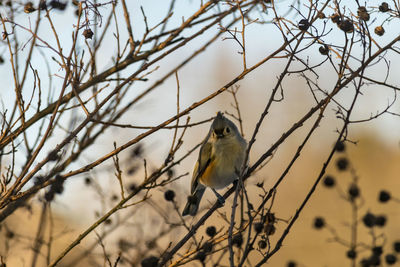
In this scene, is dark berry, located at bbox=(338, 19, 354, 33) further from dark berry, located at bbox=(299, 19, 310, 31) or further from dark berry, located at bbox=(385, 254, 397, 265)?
dark berry, located at bbox=(385, 254, 397, 265)

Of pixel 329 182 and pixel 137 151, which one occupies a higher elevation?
pixel 137 151

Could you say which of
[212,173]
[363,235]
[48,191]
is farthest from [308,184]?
[48,191]

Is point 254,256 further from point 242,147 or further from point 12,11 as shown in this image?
point 12,11

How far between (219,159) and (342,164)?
0.98 metres

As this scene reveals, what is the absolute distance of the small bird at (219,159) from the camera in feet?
14.0

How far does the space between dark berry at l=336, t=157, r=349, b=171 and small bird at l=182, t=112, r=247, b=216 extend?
0.76m

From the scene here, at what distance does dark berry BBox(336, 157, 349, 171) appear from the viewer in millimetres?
3711

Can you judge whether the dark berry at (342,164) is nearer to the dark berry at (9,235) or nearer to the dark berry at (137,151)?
the dark berry at (137,151)

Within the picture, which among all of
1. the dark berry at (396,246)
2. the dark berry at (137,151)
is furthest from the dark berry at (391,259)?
the dark berry at (137,151)

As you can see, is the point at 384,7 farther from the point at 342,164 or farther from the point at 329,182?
the point at 329,182

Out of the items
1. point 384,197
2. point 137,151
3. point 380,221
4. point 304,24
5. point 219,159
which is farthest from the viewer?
point 219,159

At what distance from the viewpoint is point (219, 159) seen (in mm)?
4316

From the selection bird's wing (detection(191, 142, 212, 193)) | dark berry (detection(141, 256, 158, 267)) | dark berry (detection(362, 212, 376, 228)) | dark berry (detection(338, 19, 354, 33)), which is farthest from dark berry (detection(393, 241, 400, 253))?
dark berry (detection(141, 256, 158, 267))

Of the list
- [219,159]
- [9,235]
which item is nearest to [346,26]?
[219,159]
